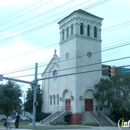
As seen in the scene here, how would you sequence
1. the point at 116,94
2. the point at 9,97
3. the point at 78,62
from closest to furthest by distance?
1. the point at 116,94
2. the point at 9,97
3. the point at 78,62

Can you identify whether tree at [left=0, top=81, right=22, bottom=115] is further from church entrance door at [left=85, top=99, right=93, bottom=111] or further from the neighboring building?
church entrance door at [left=85, top=99, right=93, bottom=111]

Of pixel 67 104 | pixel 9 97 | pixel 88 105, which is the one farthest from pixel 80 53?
pixel 9 97

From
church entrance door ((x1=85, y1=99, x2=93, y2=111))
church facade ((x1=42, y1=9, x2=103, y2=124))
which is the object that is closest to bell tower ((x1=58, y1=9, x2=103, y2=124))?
church facade ((x1=42, y1=9, x2=103, y2=124))

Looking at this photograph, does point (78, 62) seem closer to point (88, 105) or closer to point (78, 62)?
point (78, 62)

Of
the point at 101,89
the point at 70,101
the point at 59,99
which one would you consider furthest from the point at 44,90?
the point at 101,89

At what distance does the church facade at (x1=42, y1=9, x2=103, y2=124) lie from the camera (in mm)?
46594

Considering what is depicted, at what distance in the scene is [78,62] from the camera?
47344 mm

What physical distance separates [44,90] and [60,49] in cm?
1057

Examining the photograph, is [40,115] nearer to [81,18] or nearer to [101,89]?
[101,89]

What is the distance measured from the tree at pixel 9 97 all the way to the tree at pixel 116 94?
1296 centimetres

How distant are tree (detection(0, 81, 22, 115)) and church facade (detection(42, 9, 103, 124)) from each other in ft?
24.8

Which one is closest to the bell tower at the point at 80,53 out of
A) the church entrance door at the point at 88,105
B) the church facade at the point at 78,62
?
the church facade at the point at 78,62

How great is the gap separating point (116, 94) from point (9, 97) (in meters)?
16.9

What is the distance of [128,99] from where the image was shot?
43750 millimetres
